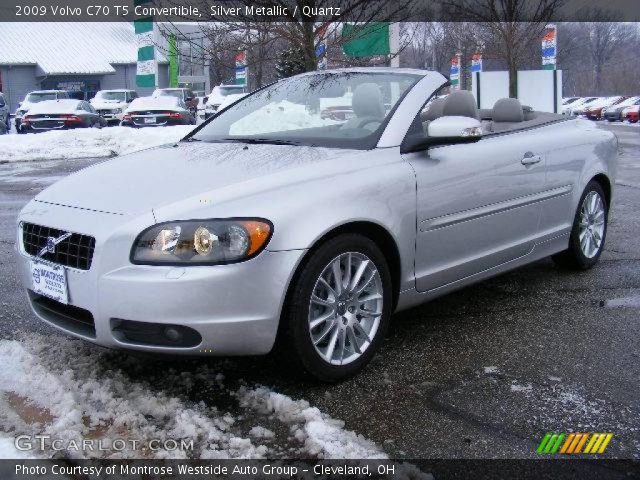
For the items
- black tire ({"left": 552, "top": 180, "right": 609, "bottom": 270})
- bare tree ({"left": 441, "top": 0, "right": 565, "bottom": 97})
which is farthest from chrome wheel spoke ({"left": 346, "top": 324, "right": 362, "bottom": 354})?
bare tree ({"left": 441, "top": 0, "right": 565, "bottom": 97})

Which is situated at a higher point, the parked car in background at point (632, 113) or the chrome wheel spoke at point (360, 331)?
the parked car in background at point (632, 113)

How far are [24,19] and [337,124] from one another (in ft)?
172

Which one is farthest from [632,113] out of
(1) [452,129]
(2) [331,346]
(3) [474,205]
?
(2) [331,346]

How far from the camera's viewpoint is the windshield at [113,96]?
33656 millimetres

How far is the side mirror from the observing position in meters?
3.92

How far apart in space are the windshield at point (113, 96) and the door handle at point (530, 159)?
102 ft

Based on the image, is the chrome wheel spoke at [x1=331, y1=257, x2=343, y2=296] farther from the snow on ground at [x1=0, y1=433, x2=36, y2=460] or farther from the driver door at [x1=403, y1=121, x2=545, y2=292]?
the snow on ground at [x1=0, y1=433, x2=36, y2=460]

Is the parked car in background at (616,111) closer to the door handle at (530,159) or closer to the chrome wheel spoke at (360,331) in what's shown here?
the door handle at (530,159)

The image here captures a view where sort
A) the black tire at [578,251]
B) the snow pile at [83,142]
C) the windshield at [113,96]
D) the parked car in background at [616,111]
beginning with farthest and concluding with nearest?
the parked car in background at [616,111], the windshield at [113,96], the snow pile at [83,142], the black tire at [578,251]

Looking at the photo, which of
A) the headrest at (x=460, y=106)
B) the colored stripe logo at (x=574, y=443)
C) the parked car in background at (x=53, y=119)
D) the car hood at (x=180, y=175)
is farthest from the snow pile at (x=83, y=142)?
the colored stripe logo at (x=574, y=443)

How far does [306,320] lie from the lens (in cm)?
333

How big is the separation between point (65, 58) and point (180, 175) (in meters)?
49.1

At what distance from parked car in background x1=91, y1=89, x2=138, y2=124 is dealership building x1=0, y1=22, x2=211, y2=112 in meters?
9.23

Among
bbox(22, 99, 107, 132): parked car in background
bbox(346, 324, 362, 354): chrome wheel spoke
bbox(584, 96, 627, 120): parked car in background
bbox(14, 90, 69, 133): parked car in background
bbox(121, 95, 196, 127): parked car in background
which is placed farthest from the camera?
bbox(584, 96, 627, 120): parked car in background
